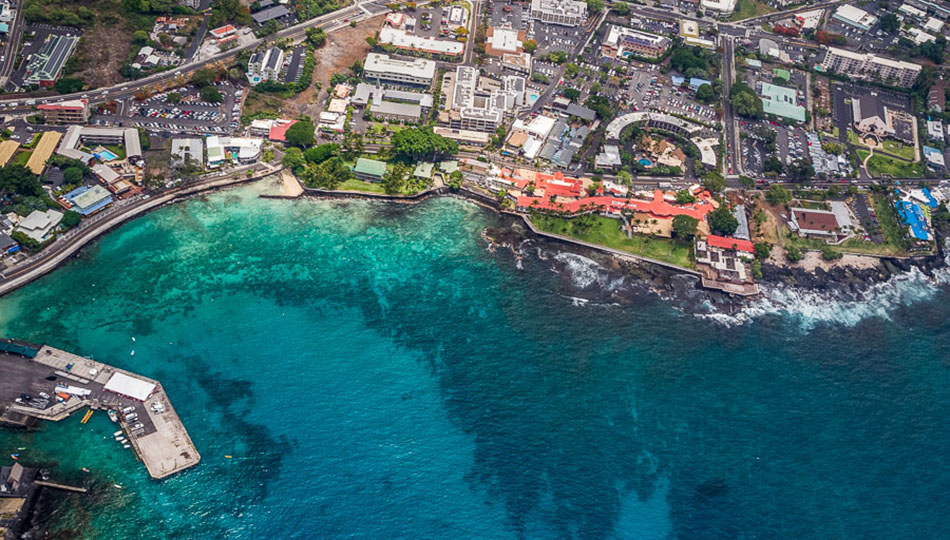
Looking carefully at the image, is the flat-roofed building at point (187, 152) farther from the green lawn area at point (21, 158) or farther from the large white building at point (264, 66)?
the green lawn area at point (21, 158)

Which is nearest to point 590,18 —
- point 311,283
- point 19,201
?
point 311,283

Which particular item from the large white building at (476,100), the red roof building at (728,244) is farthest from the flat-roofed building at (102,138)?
the red roof building at (728,244)

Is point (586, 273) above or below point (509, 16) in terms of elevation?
A: below

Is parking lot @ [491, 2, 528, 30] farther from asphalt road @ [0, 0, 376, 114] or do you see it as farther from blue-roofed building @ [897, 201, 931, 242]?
blue-roofed building @ [897, 201, 931, 242]

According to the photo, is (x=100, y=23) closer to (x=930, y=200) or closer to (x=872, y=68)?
(x=872, y=68)

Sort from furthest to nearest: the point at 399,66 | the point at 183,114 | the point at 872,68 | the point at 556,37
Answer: the point at 556,37 → the point at 872,68 → the point at 399,66 → the point at 183,114

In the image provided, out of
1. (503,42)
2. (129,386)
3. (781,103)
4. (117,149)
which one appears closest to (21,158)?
(117,149)
